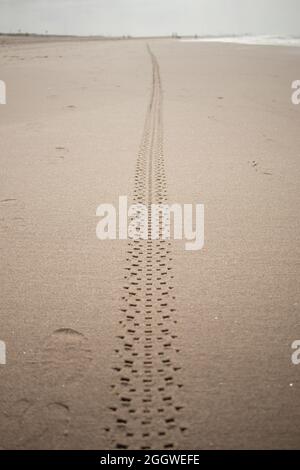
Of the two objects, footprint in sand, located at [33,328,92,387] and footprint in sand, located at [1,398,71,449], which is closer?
footprint in sand, located at [1,398,71,449]

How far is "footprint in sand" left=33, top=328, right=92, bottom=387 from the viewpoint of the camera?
249 cm

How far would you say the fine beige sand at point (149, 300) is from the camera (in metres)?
2.26

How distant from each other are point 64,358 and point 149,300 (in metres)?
0.88

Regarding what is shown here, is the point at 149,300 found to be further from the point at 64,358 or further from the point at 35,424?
the point at 35,424

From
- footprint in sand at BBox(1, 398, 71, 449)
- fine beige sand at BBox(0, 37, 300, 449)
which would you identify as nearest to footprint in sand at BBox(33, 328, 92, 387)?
fine beige sand at BBox(0, 37, 300, 449)

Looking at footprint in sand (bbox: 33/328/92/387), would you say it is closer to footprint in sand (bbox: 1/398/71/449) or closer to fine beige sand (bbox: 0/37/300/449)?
fine beige sand (bbox: 0/37/300/449)

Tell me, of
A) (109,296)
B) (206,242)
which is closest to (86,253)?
(109,296)

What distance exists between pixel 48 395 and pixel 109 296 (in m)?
1.03

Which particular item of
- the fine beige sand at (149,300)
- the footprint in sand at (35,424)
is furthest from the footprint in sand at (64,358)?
the footprint in sand at (35,424)

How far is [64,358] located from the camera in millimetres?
2637

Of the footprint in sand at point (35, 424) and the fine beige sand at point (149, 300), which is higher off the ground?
the fine beige sand at point (149, 300)

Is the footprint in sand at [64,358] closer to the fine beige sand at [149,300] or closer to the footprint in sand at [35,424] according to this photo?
the fine beige sand at [149,300]

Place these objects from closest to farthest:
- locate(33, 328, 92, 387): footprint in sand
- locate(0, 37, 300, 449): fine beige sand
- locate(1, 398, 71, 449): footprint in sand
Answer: locate(1, 398, 71, 449): footprint in sand, locate(0, 37, 300, 449): fine beige sand, locate(33, 328, 92, 387): footprint in sand

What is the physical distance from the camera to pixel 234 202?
15.8 ft
